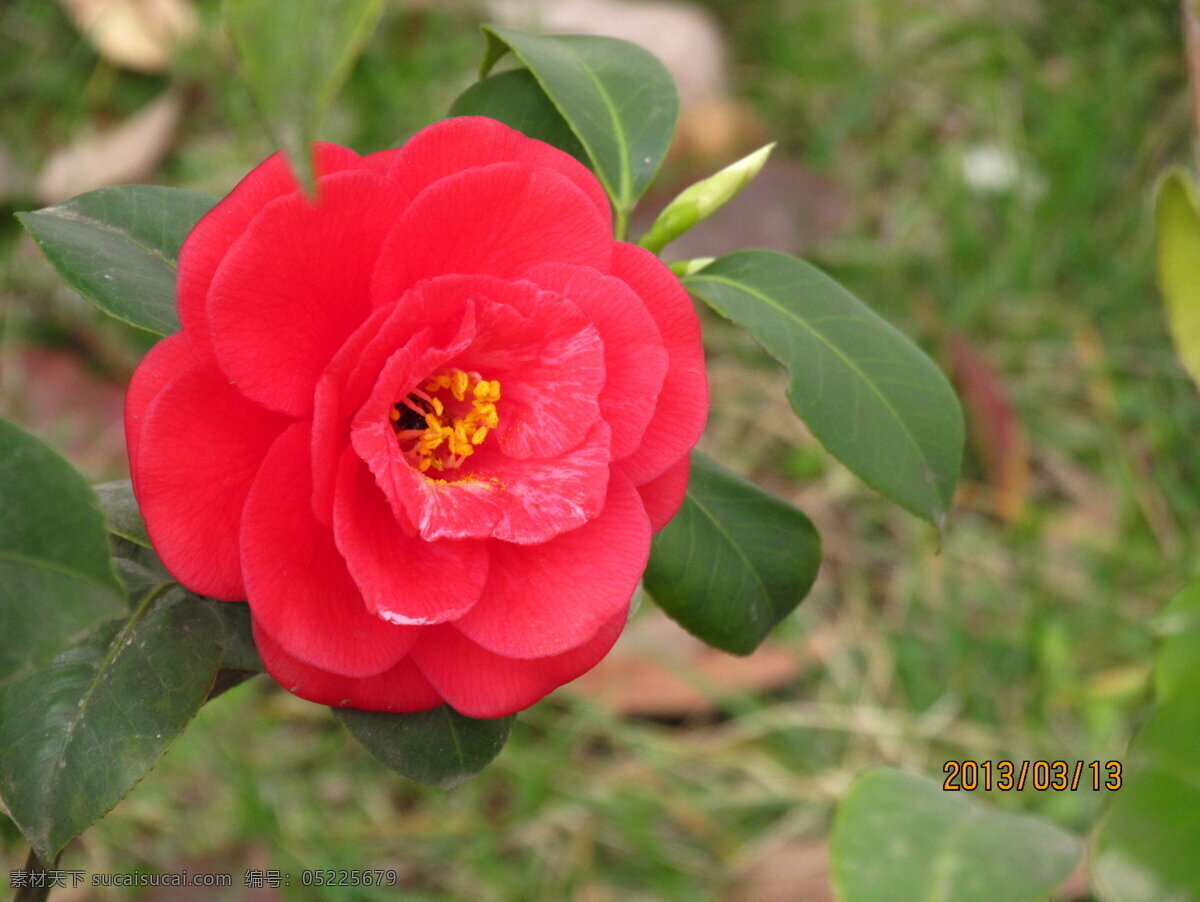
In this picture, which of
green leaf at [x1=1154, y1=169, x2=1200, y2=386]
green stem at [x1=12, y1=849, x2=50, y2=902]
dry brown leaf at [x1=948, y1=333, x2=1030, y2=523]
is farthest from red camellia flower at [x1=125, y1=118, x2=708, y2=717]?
dry brown leaf at [x1=948, y1=333, x2=1030, y2=523]

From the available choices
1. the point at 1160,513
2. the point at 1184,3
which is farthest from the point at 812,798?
the point at 1184,3

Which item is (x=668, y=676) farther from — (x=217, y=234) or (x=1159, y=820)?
(x=217, y=234)

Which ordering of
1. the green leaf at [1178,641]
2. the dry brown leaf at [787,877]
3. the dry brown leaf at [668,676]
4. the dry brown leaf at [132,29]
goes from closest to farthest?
1. the green leaf at [1178,641]
2. the dry brown leaf at [787,877]
3. the dry brown leaf at [668,676]
4. the dry brown leaf at [132,29]

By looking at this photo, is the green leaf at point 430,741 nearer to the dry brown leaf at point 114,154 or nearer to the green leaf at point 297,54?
the green leaf at point 297,54

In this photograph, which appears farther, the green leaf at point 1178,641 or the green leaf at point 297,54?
the green leaf at point 1178,641

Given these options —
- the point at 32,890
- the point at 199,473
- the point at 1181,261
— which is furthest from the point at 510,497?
the point at 1181,261

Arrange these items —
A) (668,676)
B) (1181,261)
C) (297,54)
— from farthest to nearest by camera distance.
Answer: (668,676)
(1181,261)
(297,54)
